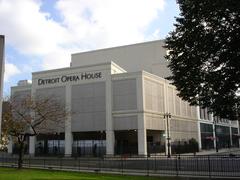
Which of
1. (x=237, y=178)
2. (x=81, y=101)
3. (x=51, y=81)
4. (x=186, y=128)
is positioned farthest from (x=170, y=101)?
(x=237, y=178)

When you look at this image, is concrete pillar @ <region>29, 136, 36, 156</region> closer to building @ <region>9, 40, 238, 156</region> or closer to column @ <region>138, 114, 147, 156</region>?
building @ <region>9, 40, 238, 156</region>

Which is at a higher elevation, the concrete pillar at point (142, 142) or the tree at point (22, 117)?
the tree at point (22, 117)

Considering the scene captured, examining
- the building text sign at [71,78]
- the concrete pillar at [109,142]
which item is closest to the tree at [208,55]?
the concrete pillar at [109,142]

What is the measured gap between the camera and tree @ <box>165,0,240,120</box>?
21.1 metres

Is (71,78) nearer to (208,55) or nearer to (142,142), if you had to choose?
(142,142)

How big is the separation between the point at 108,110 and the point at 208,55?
5204 cm

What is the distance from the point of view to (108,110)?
73.4 metres

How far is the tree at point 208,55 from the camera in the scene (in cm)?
2111

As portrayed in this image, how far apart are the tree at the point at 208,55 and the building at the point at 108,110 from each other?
4570 cm

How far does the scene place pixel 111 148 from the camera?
235 ft

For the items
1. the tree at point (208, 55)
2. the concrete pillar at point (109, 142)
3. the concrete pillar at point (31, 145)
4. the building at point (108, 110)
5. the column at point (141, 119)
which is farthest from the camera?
the concrete pillar at point (31, 145)

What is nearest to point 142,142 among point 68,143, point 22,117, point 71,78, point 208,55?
point 68,143

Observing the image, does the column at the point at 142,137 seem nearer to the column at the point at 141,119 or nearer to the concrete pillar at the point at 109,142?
the column at the point at 141,119

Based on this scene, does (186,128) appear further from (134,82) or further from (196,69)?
(196,69)
